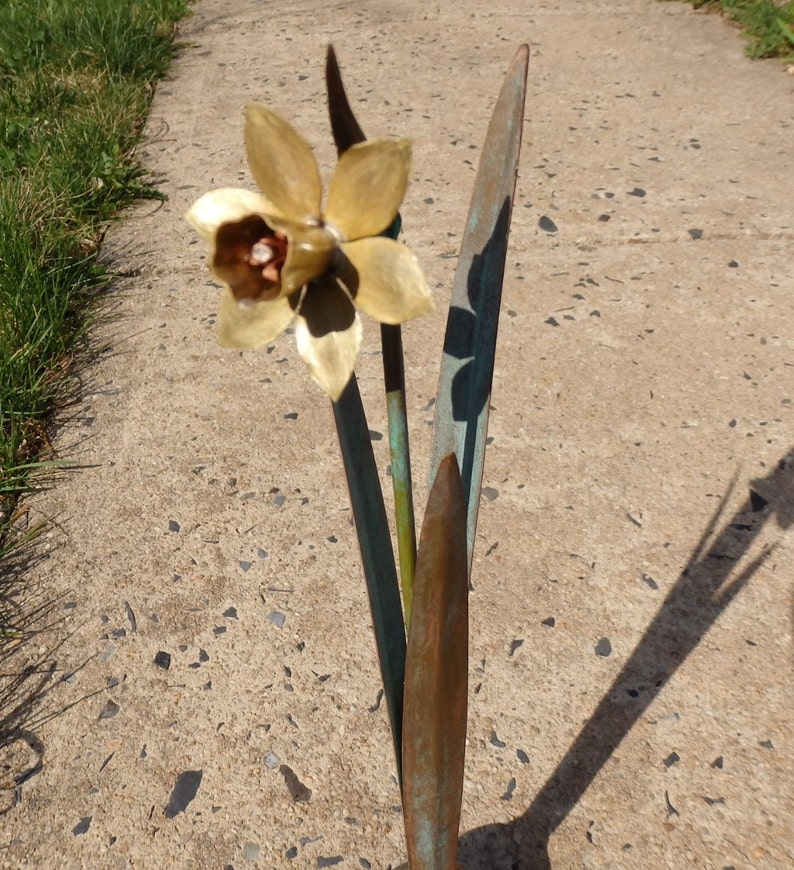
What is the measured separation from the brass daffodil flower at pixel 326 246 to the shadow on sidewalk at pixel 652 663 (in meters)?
0.97

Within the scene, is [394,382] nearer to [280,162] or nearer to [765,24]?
[280,162]

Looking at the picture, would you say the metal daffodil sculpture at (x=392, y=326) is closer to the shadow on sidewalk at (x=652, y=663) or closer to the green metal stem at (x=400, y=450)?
the green metal stem at (x=400, y=450)

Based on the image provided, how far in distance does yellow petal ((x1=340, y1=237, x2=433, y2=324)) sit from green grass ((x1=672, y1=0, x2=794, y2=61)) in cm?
336

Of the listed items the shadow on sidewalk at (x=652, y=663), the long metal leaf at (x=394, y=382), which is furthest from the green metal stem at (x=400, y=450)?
the shadow on sidewalk at (x=652, y=663)

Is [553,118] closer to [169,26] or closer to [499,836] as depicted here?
[169,26]

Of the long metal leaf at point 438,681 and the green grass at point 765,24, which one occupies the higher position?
the long metal leaf at point 438,681

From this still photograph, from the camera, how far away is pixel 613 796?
1.46m

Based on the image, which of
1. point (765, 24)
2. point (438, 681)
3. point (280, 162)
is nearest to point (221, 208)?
point (280, 162)

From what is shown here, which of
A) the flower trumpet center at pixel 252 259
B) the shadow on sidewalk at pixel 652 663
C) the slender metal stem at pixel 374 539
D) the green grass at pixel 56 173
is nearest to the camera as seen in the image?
the flower trumpet center at pixel 252 259

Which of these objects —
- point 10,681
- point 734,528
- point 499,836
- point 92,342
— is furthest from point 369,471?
point 92,342

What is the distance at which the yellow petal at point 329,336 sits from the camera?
684 mm

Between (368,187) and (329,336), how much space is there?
0.35ft

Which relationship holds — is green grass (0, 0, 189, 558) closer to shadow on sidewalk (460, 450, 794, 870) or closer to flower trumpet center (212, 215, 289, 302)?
shadow on sidewalk (460, 450, 794, 870)

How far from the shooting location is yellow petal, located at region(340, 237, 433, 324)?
2.19 ft
